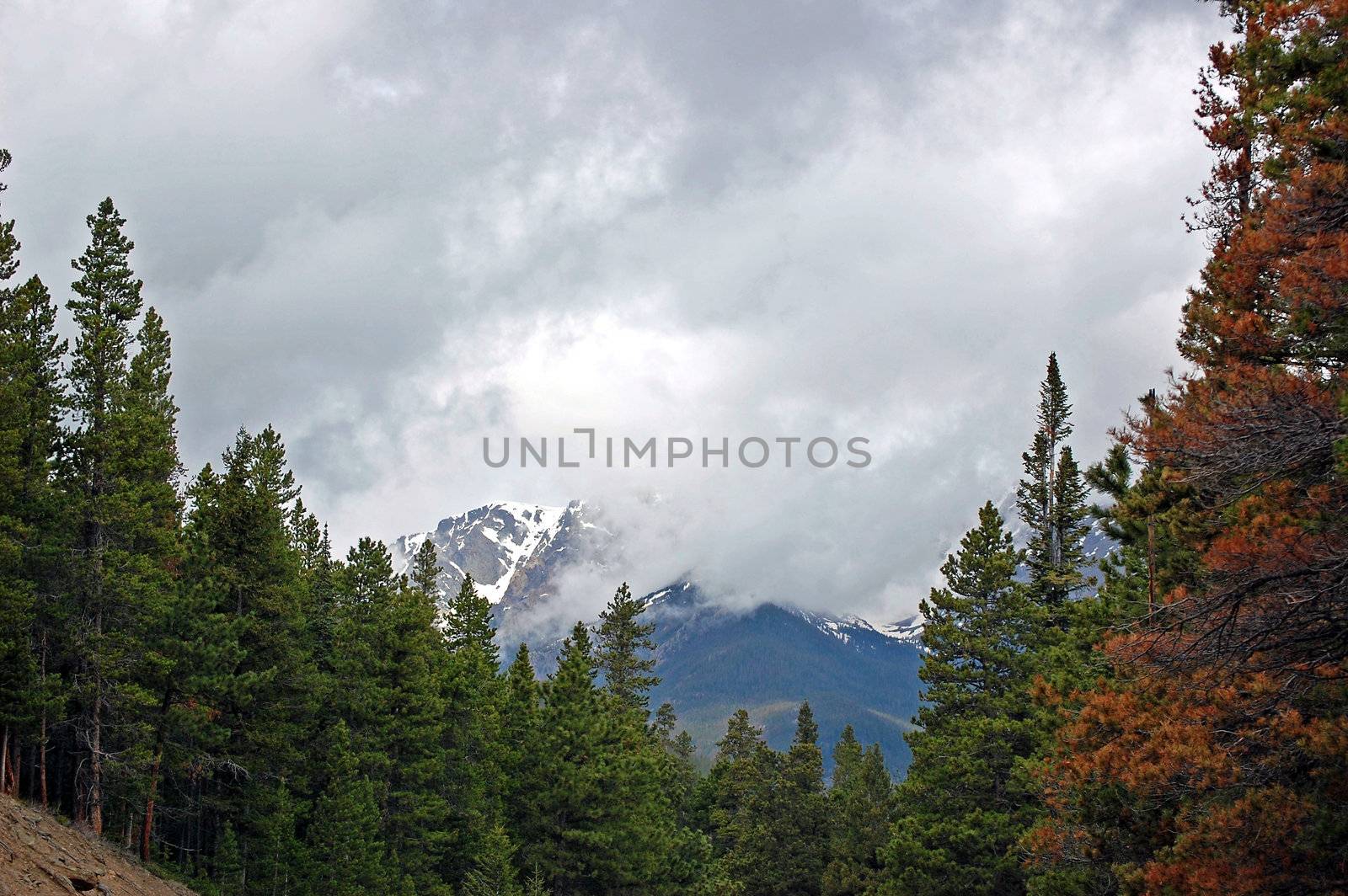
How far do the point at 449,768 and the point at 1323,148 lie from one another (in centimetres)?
3806

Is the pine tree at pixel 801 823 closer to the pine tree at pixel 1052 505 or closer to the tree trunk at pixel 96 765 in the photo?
the pine tree at pixel 1052 505

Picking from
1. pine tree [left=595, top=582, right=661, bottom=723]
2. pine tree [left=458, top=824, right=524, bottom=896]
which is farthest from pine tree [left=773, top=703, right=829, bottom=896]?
pine tree [left=458, top=824, right=524, bottom=896]

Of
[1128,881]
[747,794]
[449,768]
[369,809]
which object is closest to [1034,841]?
[1128,881]

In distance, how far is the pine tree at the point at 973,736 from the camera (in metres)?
30.8

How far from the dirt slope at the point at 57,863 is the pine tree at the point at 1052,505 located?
2890 centimetres

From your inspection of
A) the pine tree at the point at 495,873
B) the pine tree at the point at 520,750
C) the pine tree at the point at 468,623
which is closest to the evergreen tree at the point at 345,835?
the pine tree at the point at 495,873

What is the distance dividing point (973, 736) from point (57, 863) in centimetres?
2521

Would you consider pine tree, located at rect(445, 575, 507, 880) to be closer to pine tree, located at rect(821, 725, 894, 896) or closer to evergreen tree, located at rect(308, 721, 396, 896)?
evergreen tree, located at rect(308, 721, 396, 896)

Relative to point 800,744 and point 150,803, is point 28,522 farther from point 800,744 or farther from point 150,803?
point 800,744

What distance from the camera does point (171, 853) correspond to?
116ft

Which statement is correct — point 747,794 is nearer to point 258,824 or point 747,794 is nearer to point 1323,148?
point 258,824

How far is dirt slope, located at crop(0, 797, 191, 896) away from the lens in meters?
16.5

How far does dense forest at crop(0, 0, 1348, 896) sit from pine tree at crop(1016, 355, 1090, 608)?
0.46 feet

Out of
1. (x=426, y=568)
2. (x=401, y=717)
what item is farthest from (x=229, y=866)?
(x=426, y=568)
